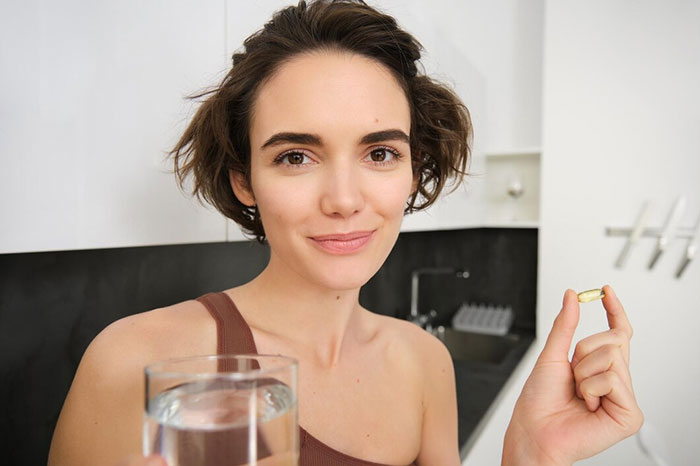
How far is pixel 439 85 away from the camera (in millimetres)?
1049

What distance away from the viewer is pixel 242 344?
802 millimetres

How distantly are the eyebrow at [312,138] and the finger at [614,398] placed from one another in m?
0.44

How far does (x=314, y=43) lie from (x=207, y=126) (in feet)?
0.72

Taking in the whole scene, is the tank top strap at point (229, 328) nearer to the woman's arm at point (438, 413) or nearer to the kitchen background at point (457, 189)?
the kitchen background at point (457, 189)

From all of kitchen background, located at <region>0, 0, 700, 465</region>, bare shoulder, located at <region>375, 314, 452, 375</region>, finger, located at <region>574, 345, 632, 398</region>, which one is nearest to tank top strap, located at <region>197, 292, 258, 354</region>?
kitchen background, located at <region>0, 0, 700, 465</region>

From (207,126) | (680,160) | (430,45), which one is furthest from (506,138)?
(207,126)

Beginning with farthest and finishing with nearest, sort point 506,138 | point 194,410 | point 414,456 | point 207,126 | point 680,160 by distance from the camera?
point 506,138 → point 680,160 → point 414,456 → point 207,126 → point 194,410

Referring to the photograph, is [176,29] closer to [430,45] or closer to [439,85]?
[439,85]

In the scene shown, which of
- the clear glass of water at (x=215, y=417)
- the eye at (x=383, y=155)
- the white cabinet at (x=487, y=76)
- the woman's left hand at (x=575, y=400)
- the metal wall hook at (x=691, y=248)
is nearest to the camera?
the clear glass of water at (x=215, y=417)

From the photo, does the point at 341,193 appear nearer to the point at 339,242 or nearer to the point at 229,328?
the point at 339,242

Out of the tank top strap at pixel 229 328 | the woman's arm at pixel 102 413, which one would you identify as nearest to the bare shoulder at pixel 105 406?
the woman's arm at pixel 102 413

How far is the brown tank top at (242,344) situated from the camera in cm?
77

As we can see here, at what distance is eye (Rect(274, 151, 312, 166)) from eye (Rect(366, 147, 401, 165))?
0.10 m

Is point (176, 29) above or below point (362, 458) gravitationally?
above
